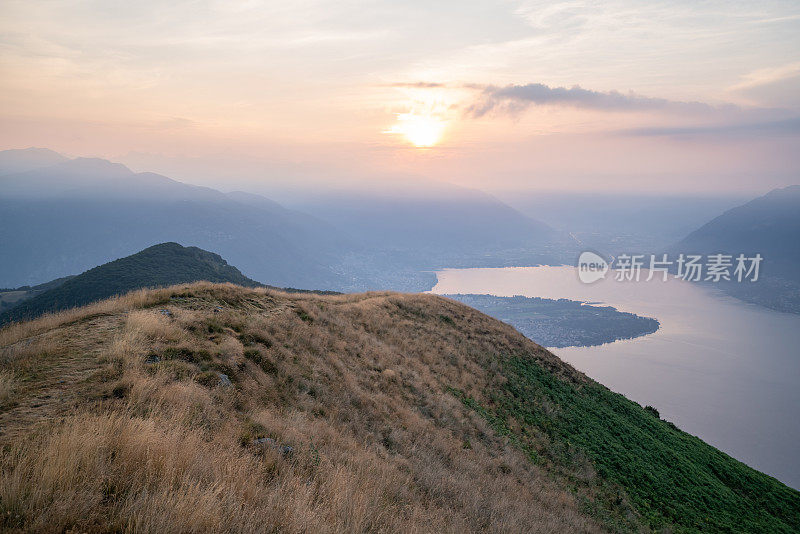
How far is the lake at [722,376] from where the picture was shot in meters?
75.6

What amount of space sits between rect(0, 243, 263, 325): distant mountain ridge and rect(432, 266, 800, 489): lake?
9608 centimetres

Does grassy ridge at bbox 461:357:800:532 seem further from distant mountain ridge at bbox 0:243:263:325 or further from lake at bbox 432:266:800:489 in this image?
lake at bbox 432:266:800:489

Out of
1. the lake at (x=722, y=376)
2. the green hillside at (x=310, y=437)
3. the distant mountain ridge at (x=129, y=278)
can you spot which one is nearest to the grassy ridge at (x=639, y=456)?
the green hillside at (x=310, y=437)

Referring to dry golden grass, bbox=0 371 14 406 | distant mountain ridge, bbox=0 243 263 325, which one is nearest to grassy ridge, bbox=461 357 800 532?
dry golden grass, bbox=0 371 14 406

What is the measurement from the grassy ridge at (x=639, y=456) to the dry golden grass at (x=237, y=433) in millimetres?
2934

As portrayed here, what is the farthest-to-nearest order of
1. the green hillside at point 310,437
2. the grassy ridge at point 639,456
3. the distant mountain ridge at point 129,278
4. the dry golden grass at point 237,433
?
1. the distant mountain ridge at point 129,278
2. the grassy ridge at point 639,456
3. the green hillside at point 310,437
4. the dry golden grass at point 237,433

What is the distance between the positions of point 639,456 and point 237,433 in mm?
18552

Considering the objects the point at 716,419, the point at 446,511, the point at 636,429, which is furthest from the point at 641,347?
the point at 446,511

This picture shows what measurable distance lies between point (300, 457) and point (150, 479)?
269cm

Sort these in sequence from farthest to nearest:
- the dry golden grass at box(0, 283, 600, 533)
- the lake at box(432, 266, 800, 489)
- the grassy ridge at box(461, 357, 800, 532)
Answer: the lake at box(432, 266, 800, 489) → the grassy ridge at box(461, 357, 800, 532) → the dry golden grass at box(0, 283, 600, 533)

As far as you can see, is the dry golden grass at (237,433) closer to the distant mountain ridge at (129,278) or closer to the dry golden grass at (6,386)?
the dry golden grass at (6,386)

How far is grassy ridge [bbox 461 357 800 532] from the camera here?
563 inches

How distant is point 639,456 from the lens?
666 inches

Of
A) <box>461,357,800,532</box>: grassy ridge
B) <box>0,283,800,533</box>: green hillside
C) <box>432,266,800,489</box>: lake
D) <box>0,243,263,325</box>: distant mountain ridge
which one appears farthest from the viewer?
<box>432,266,800,489</box>: lake
